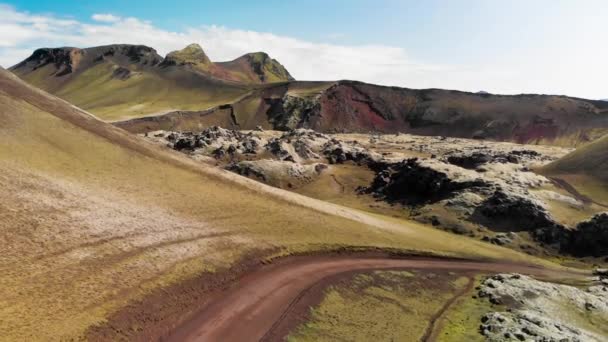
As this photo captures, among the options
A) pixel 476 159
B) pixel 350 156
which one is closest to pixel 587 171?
pixel 476 159

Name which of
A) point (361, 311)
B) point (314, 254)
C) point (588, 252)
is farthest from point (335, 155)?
point (361, 311)

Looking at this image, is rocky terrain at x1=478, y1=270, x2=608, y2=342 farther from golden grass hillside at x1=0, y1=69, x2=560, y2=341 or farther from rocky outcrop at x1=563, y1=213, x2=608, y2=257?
rocky outcrop at x1=563, y1=213, x2=608, y2=257

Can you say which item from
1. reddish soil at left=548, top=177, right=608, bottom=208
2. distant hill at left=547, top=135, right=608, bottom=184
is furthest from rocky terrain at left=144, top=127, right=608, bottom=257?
distant hill at left=547, top=135, right=608, bottom=184

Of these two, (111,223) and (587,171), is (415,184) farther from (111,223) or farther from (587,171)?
(111,223)

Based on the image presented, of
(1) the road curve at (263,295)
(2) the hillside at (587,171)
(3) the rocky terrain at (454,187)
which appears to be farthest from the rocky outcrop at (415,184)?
(1) the road curve at (263,295)

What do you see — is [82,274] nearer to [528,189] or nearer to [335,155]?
[528,189]

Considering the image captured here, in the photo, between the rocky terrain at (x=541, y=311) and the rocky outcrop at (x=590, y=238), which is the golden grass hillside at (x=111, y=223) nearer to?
the rocky terrain at (x=541, y=311)
